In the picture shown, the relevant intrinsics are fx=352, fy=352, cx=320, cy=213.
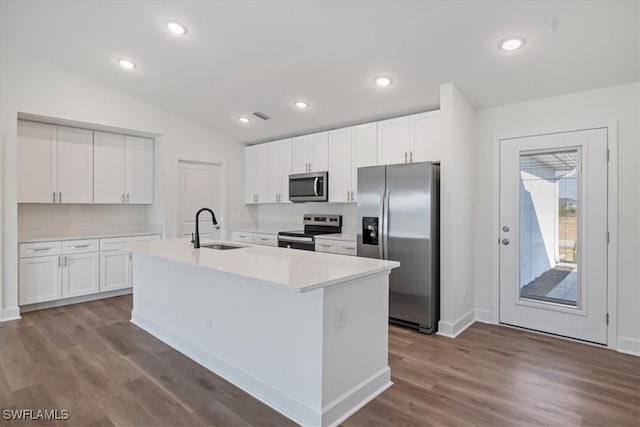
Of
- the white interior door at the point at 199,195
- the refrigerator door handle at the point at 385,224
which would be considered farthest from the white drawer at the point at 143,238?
the refrigerator door handle at the point at 385,224

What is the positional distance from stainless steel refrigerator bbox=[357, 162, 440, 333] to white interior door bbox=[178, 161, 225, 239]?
8.88 feet

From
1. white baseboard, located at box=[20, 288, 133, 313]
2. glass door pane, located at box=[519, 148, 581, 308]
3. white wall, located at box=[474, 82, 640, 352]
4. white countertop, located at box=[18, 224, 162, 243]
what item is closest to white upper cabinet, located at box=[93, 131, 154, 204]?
white countertop, located at box=[18, 224, 162, 243]

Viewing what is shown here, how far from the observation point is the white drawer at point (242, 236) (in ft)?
18.0

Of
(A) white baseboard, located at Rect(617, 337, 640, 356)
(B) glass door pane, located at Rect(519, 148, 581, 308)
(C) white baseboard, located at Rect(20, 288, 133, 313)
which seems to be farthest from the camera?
(C) white baseboard, located at Rect(20, 288, 133, 313)

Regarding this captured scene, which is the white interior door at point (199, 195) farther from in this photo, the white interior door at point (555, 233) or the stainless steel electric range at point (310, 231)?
the white interior door at point (555, 233)

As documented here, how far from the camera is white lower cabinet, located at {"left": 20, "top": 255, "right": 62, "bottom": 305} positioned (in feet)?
13.1

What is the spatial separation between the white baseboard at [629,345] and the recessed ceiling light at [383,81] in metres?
3.10

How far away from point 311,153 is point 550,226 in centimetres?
299

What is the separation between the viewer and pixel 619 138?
306cm

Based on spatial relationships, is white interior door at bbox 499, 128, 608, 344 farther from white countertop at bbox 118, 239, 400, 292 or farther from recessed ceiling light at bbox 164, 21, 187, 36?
recessed ceiling light at bbox 164, 21, 187, 36

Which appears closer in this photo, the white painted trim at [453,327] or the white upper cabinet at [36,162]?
the white painted trim at [453,327]

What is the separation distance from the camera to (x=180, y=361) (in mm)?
2807

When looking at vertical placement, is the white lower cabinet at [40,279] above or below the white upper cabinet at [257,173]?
below

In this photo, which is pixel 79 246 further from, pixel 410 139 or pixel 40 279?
pixel 410 139
